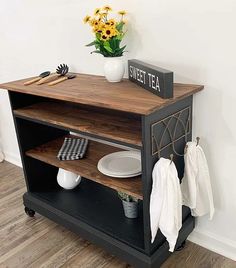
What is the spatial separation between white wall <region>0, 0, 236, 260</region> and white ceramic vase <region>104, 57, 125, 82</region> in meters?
0.15

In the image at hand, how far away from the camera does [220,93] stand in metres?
1.43

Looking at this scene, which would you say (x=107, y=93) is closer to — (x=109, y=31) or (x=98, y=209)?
(x=109, y=31)

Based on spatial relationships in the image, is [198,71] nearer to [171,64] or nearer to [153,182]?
[171,64]

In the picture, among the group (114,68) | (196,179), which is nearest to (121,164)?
(196,179)

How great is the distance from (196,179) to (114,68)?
0.67 meters

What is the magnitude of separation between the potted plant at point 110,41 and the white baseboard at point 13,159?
1539 mm

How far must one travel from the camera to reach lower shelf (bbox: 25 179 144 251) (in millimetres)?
1590

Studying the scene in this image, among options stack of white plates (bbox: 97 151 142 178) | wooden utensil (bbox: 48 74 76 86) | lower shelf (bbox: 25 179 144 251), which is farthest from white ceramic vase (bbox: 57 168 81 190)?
wooden utensil (bbox: 48 74 76 86)

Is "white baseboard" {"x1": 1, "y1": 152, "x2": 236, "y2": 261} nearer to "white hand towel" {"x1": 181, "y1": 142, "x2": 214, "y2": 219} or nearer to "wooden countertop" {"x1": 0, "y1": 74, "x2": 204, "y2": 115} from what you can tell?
"white hand towel" {"x1": 181, "y1": 142, "x2": 214, "y2": 219}

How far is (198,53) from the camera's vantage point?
143 cm

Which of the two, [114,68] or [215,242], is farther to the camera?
[215,242]

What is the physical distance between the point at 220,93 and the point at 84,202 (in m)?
0.99

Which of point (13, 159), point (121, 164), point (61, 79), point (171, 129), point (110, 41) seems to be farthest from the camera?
point (13, 159)

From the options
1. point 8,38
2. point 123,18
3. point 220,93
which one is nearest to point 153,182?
point 220,93
